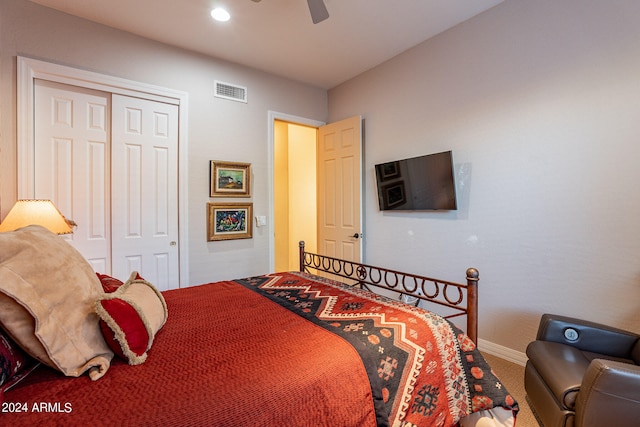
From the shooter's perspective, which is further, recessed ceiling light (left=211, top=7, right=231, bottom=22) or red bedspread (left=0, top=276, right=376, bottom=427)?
recessed ceiling light (left=211, top=7, right=231, bottom=22)

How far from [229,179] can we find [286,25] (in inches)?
63.8

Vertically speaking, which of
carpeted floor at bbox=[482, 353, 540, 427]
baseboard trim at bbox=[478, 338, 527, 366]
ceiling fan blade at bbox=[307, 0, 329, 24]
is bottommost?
carpeted floor at bbox=[482, 353, 540, 427]

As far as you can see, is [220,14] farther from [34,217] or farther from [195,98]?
[34,217]

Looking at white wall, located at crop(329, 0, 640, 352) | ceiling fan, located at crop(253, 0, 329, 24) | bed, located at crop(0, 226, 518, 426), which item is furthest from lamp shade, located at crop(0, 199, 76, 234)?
white wall, located at crop(329, 0, 640, 352)

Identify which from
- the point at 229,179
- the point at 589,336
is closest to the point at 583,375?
the point at 589,336

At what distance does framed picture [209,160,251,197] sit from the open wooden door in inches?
41.6

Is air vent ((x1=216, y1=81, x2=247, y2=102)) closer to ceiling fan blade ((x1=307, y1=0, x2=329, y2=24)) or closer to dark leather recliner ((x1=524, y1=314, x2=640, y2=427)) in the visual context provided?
ceiling fan blade ((x1=307, y1=0, x2=329, y2=24))

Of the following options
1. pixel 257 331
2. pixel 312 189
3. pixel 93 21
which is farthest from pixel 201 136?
pixel 257 331

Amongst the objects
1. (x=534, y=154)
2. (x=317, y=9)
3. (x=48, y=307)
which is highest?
(x=317, y=9)

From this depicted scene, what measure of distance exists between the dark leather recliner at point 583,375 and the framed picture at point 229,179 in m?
2.91

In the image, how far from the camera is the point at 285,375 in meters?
0.98

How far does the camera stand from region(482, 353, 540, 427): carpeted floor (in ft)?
5.67

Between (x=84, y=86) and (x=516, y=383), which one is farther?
(x=84, y=86)

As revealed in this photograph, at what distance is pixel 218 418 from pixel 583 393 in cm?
154
